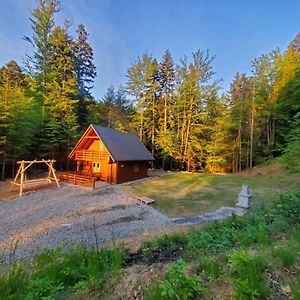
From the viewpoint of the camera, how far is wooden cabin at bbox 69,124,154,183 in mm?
16391

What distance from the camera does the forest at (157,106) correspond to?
63.2 ft

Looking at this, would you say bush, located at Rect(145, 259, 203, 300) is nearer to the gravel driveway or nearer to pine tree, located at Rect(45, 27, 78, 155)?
the gravel driveway

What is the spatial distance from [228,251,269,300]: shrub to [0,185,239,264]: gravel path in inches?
126

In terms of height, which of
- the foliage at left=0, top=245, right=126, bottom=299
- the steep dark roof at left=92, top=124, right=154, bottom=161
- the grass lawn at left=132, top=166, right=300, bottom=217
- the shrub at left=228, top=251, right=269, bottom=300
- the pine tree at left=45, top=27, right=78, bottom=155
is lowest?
the grass lawn at left=132, top=166, right=300, bottom=217

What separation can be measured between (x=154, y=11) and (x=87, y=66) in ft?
60.6

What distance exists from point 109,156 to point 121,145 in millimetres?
2278

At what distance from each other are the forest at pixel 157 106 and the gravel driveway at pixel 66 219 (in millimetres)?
7171

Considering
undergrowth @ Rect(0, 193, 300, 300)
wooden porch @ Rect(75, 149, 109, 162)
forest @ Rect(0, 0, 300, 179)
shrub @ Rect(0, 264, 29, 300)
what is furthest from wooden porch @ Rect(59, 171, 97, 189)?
shrub @ Rect(0, 264, 29, 300)

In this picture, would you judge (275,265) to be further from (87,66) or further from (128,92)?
(87,66)

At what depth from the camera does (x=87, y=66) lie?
2711 cm

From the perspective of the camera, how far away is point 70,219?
8.43 metres

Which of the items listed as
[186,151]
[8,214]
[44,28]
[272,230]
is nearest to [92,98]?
[44,28]

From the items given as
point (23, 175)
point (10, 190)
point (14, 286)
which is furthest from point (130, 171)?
point (14, 286)

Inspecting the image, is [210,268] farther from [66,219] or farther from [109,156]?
[109,156]
